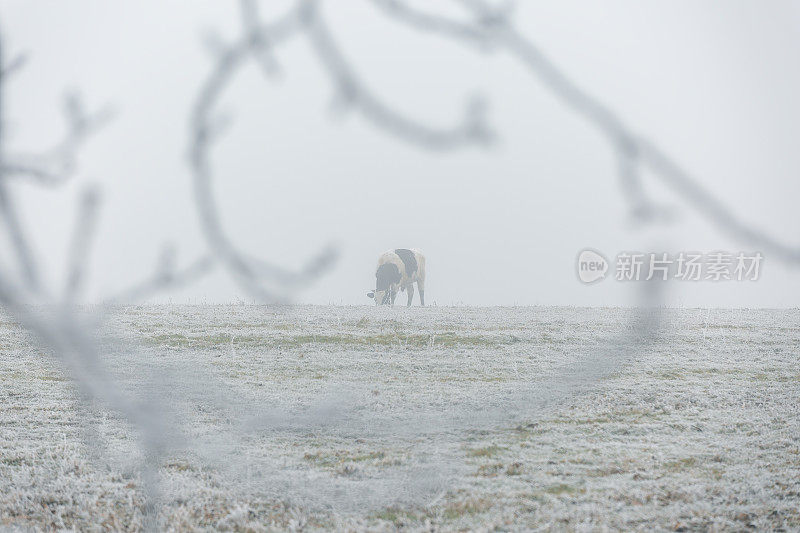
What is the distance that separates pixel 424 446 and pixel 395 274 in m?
14.1

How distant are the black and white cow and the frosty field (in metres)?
10.7

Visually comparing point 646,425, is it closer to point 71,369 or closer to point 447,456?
point 447,456

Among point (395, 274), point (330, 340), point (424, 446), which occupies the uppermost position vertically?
point (395, 274)

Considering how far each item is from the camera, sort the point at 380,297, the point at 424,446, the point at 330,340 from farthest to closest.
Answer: the point at 380,297 → the point at 330,340 → the point at 424,446

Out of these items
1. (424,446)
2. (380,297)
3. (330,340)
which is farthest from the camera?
(380,297)

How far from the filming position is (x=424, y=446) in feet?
12.9

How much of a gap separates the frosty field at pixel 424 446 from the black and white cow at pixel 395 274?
10723 mm

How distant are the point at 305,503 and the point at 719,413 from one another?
3.53m

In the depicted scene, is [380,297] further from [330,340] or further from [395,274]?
[330,340]

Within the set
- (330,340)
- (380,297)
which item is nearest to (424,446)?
(330,340)

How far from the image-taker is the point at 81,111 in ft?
2.98

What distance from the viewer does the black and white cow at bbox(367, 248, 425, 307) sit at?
17.8 meters

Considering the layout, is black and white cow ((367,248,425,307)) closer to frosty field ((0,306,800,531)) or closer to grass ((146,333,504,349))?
grass ((146,333,504,349))

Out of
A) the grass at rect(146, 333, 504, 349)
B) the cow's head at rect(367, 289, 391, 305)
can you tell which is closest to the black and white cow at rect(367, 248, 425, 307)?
the cow's head at rect(367, 289, 391, 305)
